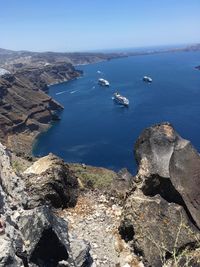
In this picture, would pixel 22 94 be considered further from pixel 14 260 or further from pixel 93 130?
pixel 14 260

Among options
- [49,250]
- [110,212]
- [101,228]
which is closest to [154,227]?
[101,228]

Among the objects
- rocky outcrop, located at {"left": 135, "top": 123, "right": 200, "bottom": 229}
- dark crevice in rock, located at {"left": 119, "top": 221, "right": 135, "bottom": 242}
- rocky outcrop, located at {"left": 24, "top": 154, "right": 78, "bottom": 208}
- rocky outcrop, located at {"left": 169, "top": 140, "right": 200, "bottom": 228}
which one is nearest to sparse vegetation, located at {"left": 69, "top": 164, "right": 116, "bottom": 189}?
rocky outcrop, located at {"left": 24, "top": 154, "right": 78, "bottom": 208}

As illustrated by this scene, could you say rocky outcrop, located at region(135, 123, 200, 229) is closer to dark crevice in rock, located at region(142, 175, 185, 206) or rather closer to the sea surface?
dark crevice in rock, located at region(142, 175, 185, 206)

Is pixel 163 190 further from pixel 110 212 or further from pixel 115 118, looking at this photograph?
pixel 115 118

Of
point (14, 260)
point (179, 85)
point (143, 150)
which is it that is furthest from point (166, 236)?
point (179, 85)

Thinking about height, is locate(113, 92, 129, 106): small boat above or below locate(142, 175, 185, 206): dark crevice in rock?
below

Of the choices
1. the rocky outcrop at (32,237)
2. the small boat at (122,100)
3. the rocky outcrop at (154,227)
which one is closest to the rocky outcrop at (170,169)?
the rocky outcrop at (154,227)
